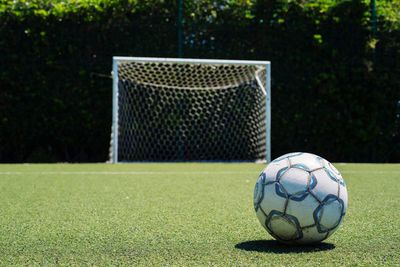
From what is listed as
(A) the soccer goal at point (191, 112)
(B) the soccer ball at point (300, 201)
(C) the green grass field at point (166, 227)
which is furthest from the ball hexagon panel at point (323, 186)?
(A) the soccer goal at point (191, 112)

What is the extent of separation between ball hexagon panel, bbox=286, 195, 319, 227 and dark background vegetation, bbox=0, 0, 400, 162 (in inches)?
349

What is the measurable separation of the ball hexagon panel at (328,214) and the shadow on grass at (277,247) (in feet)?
0.32

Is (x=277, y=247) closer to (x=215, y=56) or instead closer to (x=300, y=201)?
(x=300, y=201)

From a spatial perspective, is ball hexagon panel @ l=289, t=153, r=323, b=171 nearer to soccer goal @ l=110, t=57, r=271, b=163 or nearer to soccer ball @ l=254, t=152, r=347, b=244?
soccer ball @ l=254, t=152, r=347, b=244

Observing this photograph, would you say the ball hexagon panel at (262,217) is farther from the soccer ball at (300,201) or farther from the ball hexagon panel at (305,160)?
the ball hexagon panel at (305,160)

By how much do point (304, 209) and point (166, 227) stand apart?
1.00 meters

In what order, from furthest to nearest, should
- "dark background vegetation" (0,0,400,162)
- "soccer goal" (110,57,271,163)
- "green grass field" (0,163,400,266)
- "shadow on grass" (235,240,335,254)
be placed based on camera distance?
"soccer goal" (110,57,271,163) < "dark background vegetation" (0,0,400,162) < "shadow on grass" (235,240,335,254) < "green grass field" (0,163,400,266)

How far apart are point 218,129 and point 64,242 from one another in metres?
8.82

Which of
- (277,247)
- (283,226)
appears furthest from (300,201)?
(277,247)

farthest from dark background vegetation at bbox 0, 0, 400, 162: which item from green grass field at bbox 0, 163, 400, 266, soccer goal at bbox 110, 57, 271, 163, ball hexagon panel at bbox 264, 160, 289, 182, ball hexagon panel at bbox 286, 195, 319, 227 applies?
ball hexagon panel at bbox 286, 195, 319, 227

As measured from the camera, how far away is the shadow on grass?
291 cm

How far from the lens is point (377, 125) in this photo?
1191 cm

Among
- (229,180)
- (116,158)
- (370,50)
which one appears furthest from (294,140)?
(229,180)

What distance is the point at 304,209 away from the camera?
2.96m
